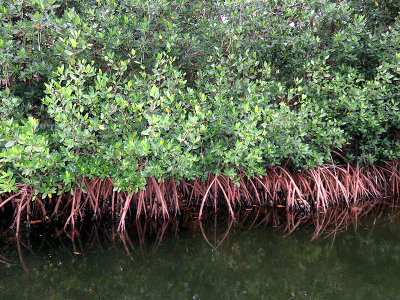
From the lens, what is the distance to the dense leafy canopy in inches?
133

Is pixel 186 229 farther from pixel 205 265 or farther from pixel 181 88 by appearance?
pixel 181 88

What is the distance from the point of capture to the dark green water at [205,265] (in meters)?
2.63

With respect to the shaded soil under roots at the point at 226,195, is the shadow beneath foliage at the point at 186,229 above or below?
below

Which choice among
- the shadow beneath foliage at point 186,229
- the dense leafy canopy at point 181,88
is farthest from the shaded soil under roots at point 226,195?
the dense leafy canopy at point 181,88

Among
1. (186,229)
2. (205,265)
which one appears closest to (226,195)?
(186,229)

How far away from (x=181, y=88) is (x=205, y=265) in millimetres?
2081

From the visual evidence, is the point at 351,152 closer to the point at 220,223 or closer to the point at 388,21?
the point at 388,21

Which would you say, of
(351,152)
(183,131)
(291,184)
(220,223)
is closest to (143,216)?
(220,223)

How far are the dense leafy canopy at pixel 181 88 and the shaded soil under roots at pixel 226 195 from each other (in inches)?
14.0

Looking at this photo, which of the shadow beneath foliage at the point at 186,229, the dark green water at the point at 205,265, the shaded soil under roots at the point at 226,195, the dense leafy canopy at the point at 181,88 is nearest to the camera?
the dark green water at the point at 205,265

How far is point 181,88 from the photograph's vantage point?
4.15 metres

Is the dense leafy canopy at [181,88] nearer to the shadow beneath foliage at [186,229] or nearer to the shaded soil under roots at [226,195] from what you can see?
the shaded soil under roots at [226,195]

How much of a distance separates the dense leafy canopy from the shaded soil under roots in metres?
0.36

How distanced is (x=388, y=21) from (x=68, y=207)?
5.35 meters
